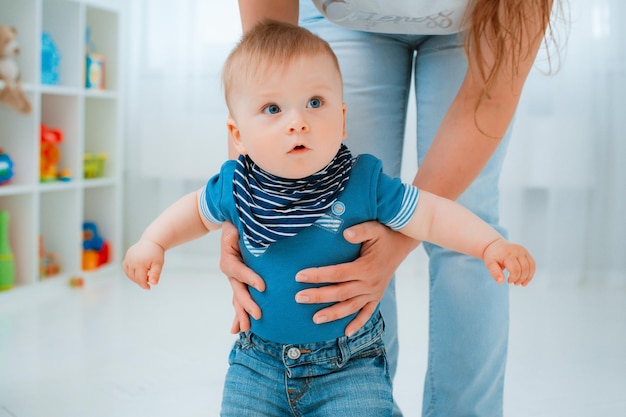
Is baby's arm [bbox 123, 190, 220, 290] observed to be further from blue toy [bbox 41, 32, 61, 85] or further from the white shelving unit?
blue toy [bbox 41, 32, 61, 85]

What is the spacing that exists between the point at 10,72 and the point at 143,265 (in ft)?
5.19

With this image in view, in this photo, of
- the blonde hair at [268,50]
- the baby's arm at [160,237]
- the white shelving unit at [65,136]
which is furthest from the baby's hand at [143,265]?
the white shelving unit at [65,136]

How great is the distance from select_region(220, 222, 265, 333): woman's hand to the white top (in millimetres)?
334

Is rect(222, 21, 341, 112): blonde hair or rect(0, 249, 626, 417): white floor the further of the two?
rect(0, 249, 626, 417): white floor

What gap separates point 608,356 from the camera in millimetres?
1838

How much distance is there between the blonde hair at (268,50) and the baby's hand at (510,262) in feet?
0.93

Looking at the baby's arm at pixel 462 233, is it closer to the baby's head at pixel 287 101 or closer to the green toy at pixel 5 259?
the baby's head at pixel 287 101

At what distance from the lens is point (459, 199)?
1.08 metres

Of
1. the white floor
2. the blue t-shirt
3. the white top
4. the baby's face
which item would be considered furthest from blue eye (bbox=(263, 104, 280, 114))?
the white floor

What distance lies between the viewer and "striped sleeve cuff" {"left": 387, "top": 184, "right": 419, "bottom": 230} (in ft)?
2.82

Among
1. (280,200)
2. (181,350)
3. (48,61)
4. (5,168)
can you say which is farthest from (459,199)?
(48,61)

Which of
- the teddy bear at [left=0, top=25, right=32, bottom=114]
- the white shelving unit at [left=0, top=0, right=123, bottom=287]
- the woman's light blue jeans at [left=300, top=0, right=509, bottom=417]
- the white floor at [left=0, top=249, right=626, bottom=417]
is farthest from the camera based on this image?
the white shelving unit at [left=0, top=0, right=123, bottom=287]

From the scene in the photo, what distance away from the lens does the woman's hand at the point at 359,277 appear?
84 centimetres

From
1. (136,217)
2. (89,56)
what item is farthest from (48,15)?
(136,217)
